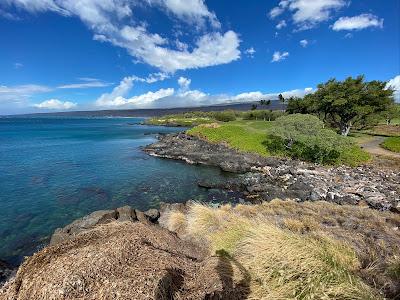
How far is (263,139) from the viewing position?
41.2 meters

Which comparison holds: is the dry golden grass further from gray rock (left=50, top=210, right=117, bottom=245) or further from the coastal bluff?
gray rock (left=50, top=210, right=117, bottom=245)

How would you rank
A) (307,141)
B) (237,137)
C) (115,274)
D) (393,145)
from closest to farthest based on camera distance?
1. (115,274)
2. (307,141)
3. (393,145)
4. (237,137)

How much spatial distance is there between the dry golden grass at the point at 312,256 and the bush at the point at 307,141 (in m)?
20.7

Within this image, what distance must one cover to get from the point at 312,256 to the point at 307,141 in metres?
29.5

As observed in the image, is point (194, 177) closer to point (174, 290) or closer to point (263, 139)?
point (263, 139)

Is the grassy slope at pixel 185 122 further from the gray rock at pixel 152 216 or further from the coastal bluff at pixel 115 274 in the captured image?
the coastal bluff at pixel 115 274

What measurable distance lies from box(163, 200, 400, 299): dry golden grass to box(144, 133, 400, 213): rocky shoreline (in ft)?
24.3

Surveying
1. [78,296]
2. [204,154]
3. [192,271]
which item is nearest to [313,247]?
[192,271]

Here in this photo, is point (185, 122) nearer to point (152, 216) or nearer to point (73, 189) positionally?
point (73, 189)

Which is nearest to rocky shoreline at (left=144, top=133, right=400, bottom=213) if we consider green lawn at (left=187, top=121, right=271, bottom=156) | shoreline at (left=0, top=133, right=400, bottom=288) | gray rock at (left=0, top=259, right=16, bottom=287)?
shoreline at (left=0, top=133, right=400, bottom=288)

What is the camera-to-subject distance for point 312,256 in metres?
5.21

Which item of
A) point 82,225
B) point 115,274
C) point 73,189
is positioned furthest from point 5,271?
point 73,189

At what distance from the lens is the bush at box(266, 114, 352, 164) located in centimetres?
2989

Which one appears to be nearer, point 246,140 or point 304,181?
point 304,181
